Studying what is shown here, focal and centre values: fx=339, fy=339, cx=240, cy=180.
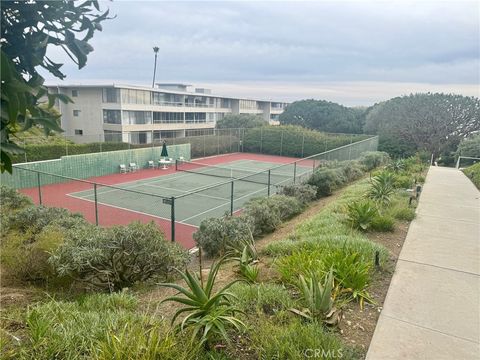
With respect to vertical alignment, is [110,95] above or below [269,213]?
above

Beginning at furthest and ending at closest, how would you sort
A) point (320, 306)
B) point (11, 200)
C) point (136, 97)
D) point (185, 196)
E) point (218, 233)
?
point (136, 97), point (185, 196), point (11, 200), point (218, 233), point (320, 306)

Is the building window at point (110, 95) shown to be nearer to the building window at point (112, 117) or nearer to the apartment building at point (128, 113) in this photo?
the apartment building at point (128, 113)

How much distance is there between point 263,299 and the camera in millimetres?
3771

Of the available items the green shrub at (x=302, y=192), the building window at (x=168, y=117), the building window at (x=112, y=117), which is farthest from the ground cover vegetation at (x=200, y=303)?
the building window at (x=168, y=117)

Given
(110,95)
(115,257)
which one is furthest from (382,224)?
(110,95)

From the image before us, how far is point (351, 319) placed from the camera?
374cm

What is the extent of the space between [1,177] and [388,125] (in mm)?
39995

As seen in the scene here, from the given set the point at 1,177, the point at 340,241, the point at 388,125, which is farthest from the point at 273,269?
the point at 388,125

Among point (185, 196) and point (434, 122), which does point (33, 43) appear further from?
point (434, 122)

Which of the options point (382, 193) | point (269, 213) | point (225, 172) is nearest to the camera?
point (382, 193)

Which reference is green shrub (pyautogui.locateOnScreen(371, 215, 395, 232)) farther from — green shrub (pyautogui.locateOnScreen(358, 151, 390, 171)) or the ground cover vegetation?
green shrub (pyautogui.locateOnScreen(358, 151, 390, 171))

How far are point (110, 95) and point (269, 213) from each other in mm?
32229

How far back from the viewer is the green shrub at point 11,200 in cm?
1079

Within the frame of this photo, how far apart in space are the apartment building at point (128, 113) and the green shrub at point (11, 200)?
760 inches
